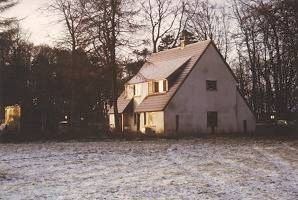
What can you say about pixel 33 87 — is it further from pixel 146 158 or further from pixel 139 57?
pixel 146 158

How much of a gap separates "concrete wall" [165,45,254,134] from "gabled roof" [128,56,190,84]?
174 cm

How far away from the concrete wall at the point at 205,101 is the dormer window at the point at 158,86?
1.57 m

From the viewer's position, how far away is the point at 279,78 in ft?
169

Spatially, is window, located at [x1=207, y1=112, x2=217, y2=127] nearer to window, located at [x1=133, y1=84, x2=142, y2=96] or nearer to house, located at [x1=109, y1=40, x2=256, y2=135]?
house, located at [x1=109, y1=40, x2=256, y2=135]

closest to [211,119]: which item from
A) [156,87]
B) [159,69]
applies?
[156,87]

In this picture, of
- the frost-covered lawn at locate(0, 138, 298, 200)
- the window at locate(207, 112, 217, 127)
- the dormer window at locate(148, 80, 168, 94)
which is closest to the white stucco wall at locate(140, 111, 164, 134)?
the dormer window at locate(148, 80, 168, 94)

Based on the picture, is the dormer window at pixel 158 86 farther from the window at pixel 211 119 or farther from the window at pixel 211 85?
the window at pixel 211 119

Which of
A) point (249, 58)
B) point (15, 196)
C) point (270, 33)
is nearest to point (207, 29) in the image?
point (249, 58)

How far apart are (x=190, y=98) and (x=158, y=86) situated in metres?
3.07

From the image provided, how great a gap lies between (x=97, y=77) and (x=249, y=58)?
1650 centimetres

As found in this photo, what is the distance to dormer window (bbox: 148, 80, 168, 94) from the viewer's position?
136ft

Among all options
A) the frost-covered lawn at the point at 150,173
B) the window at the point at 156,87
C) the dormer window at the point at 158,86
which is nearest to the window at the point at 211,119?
the dormer window at the point at 158,86

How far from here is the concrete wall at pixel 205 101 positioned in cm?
4028

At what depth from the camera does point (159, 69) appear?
44.7 metres
